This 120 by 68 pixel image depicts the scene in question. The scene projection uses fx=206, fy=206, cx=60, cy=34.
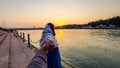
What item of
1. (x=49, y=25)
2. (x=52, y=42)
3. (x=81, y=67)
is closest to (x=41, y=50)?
(x=52, y=42)

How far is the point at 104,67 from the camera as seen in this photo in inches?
791

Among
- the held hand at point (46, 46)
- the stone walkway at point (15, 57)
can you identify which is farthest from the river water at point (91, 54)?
the held hand at point (46, 46)

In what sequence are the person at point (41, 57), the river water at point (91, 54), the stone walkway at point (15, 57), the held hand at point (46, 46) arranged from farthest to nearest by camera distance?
the river water at point (91, 54)
the stone walkway at point (15, 57)
the held hand at point (46, 46)
the person at point (41, 57)

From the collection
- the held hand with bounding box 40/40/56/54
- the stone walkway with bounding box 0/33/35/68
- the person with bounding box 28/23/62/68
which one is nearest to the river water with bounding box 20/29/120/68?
the stone walkway with bounding box 0/33/35/68

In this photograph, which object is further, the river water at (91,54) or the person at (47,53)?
the river water at (91,54)

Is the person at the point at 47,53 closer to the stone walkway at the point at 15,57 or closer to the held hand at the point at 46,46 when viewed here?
the held hand at the point at 46,46

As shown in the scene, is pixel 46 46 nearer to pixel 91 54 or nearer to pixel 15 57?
pixel 15 57

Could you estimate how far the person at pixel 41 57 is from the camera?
Answer: 5.58 ft

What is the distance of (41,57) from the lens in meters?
1.91

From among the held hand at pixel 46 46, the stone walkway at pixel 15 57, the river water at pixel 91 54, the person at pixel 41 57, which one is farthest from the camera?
the river water at pixel 91 54

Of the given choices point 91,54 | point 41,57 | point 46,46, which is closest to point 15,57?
point 46,46

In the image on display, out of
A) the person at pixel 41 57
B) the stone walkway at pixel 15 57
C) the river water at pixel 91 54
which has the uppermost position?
the person at pixel 41 57

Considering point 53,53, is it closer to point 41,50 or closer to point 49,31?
point 49,31

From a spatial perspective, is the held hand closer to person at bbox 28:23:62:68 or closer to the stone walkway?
person at bbox 28:23:62:68
